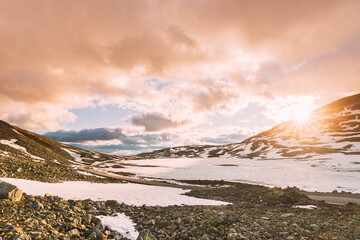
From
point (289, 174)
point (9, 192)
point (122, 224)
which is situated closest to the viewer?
point (9, 192)

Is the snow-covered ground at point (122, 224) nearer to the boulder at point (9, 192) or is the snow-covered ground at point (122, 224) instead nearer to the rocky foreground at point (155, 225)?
the rocky foreground at point (155, 225)

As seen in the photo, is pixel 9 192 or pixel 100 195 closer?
pixel 9 192

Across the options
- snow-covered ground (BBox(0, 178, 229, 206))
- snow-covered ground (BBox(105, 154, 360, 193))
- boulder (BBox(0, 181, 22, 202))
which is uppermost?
boulder (BBox(0, 181, 22, 202))

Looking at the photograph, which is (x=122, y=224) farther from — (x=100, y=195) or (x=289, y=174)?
(x=289, y=174)

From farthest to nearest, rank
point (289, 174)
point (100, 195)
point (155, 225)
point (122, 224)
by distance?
point (289, 174) → point (100, 195) → point (155, 225) → point (122, 224)

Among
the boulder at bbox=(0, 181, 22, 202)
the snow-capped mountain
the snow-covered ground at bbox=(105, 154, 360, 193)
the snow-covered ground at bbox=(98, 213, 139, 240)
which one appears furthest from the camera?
the snow-capped mountain

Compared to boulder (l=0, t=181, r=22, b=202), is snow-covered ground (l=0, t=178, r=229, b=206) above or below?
below

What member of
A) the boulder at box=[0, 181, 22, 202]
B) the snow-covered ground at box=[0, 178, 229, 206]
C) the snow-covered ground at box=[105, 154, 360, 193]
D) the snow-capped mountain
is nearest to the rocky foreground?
the boulder at box=[0, 181, 22, 202]

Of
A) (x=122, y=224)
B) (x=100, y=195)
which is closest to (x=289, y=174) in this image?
(x=100, y=195)

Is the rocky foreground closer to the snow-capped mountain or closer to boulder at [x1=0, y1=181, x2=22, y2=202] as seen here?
boulder at [x1=0, y1=181, x2=22, y2=202]

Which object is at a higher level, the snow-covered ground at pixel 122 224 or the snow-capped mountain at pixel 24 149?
the snow-capped mountain at pixel 24 149

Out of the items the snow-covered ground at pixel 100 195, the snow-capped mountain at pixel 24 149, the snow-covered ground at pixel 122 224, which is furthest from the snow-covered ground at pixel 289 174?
the snow-covered ground at pixel 122 224

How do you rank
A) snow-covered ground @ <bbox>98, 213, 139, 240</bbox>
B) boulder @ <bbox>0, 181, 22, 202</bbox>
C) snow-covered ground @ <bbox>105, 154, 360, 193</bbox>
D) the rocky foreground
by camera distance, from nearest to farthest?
the rocky foreground
boulder @ <bbox>0, 181, 22, 202</bbox>
snow-covered ground @ <bbox>98, 213, 139, 240</bbox>
snow-covered ground @ <bbox>105, 154, 360, 193</bbox>

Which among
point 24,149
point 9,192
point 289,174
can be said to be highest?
point 24,149
